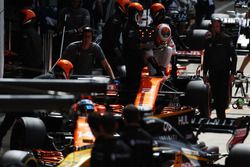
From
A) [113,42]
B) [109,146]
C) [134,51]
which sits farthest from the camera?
[113,42]

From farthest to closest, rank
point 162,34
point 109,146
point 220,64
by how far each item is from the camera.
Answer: point 220,64
point 162,34
point 109,146

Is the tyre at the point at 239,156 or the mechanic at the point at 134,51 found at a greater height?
the mechanic at the point at 134,51

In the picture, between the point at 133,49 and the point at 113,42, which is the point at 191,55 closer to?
the point at 113,42

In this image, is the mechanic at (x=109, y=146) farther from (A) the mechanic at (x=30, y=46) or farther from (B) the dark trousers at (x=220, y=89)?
(B) the dark trousers at (x=220, y=89)

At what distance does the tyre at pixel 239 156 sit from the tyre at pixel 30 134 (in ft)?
6.90

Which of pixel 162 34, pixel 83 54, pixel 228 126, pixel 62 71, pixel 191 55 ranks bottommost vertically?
pixel 228 126

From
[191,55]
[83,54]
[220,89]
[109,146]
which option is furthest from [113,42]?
[109,146]

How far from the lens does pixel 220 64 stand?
15.4 meters

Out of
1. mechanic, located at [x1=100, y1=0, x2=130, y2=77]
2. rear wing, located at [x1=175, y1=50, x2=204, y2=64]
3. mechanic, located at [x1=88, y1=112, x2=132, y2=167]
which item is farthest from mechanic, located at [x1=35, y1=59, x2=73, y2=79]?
rear wing, located at [x1=175, y1=50, x2=204, y2=64]

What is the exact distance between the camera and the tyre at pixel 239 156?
36.0 ft

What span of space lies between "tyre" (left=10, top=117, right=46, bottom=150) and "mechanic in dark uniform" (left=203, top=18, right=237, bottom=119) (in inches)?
188

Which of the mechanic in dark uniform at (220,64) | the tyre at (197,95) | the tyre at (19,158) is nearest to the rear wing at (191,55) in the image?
the mechanic in dark uniform at (220,64)

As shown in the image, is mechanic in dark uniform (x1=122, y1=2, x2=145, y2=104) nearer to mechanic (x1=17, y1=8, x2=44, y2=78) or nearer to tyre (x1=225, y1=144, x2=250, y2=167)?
mechanic (x1=17, y1=8, x2=44, y2=78)

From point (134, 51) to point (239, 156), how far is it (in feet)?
→ 11.9
